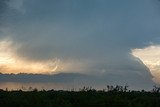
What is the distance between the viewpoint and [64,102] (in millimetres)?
27906

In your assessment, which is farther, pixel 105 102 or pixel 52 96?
pixel 52 96

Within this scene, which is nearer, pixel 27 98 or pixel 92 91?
pixel 27 98

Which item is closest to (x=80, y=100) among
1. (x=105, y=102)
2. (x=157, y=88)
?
(x=105, y=102)

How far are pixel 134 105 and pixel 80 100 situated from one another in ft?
11.6

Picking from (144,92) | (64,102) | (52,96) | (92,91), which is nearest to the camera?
(64,102)

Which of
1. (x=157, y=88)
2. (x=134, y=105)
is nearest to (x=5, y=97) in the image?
(x=134, y=105)

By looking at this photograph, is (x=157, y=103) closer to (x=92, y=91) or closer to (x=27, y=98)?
(x=92, y=91)

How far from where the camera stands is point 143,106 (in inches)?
1155

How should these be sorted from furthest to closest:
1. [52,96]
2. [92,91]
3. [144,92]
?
[144,92]
[92,91]
[52,96]

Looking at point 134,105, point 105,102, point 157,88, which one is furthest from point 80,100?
point 157,88

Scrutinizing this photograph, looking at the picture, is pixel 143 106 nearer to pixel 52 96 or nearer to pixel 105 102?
pixel 105 102

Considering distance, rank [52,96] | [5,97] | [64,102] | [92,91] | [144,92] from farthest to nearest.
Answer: [144,92] → [92,91] → [52,96] → [5,97] → [64,102]

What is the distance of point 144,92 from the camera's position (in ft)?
124

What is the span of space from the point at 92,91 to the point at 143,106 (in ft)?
20.9
